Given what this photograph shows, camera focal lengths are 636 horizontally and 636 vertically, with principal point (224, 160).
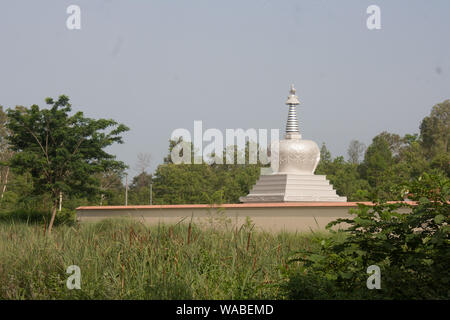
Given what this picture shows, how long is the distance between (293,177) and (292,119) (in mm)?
4483

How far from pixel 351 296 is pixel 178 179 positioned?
42192mm

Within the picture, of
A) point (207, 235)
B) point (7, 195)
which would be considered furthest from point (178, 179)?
point (207, 235)

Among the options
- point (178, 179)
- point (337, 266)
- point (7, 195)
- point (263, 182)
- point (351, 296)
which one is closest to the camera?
point (351, 296)

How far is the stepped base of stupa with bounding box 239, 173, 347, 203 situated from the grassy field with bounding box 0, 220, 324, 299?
22.3m

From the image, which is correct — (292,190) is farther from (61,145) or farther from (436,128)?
(436,128)

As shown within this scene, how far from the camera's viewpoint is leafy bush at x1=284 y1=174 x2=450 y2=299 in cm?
817

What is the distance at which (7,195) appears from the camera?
42.4 metres

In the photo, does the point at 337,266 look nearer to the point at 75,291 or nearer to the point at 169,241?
the point at 169,241

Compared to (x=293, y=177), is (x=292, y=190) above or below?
below

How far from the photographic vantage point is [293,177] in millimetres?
35312

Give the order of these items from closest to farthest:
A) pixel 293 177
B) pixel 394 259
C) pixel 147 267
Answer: pixel 394 259, pixel 147 267, pixel 293 177

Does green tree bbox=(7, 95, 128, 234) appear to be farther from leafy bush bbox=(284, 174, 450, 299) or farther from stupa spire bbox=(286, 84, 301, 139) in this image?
leafy bush bbox=(284, 174, 450, 299)

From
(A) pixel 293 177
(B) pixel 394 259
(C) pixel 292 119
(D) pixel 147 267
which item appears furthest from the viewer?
(C) pixel 292 119

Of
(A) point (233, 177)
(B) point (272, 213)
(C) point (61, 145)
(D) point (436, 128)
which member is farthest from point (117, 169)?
(D) point (436, 128)
